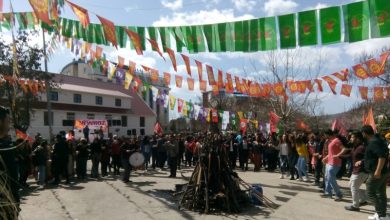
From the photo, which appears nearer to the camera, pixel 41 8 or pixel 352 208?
pixel 352 208

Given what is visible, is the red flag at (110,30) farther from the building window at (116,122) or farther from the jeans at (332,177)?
the building window at (116,122)

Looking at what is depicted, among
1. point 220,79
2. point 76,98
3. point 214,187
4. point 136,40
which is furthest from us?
point 76,98

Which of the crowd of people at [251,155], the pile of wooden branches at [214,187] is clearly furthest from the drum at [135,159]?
the pile of wooden branches at [214,187]

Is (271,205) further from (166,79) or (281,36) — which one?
(166,79)

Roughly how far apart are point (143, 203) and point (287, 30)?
6089 mm

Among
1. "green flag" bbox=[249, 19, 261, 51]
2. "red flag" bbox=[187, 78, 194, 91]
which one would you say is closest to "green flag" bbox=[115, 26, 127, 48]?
"red flag" bbox=[187, 78, 194, 91]

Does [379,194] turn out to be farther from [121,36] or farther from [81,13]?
[121,36]

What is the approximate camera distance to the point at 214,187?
896cm

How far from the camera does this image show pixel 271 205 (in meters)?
9.15

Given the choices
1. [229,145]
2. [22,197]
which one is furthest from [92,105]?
[22,197]

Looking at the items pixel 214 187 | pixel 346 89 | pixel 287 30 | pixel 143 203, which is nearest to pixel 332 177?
pixel 214 187

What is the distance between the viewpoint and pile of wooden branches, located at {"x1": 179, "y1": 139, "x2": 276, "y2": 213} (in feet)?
28.3

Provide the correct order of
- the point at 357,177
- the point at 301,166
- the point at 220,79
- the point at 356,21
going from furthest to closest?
the point at 220,79 → the point at 301,166 → the point at 356,21 → the point at 357,177

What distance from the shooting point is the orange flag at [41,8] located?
8852 mm
